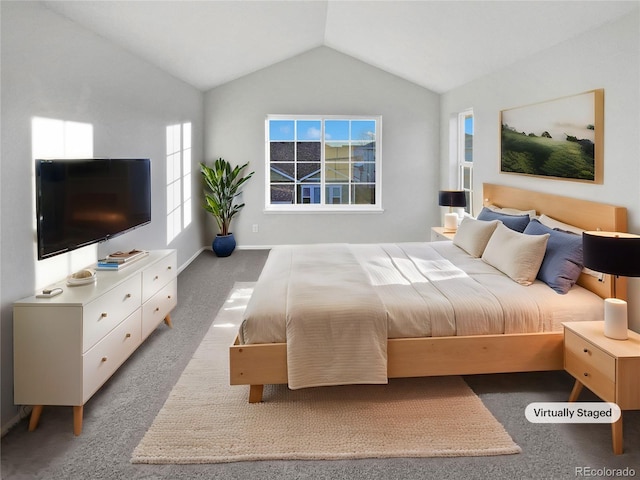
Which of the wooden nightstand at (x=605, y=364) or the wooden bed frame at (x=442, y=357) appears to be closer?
the wooden nightstand at (x=605, y=364)

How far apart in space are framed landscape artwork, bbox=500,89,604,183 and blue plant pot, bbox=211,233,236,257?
374 centimetres

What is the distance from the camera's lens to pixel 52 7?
2.76 metres

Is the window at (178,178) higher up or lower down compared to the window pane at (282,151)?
lower down

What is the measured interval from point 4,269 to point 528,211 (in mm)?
3801

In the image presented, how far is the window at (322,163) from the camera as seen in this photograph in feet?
22.7

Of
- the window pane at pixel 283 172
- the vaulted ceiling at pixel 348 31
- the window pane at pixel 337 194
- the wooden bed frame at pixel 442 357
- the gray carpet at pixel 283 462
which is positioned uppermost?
the vaulted ceiling at pixel 348 31

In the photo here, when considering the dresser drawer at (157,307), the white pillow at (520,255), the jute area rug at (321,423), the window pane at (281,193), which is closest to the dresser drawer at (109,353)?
the dresser drawer at (157,307)

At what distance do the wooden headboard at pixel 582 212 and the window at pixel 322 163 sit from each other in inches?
112

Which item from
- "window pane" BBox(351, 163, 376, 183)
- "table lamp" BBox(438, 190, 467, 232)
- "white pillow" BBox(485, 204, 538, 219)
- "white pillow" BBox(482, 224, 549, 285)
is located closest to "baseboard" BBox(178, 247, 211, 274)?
"window pane" BBox(351, 163, 376, 183)

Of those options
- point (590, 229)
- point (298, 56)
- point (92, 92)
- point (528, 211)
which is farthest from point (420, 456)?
point (298, 56)

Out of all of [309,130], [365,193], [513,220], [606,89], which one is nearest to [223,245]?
[309,130]

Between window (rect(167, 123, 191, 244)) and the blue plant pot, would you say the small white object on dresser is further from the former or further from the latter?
the blue plant pot

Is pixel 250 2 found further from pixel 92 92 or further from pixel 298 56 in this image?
pixel 298 56

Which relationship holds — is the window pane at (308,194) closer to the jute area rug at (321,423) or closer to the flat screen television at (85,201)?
the flat screen television at (85,201)
